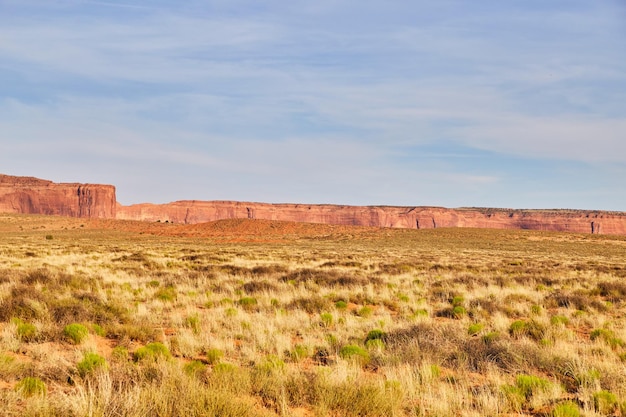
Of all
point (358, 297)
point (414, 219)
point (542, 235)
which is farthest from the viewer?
point (414, 219)

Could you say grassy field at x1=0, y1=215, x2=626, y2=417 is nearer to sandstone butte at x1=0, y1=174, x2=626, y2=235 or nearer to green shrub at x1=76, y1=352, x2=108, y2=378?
green shrub at x1=76, y1=352, x2=108, y2=378

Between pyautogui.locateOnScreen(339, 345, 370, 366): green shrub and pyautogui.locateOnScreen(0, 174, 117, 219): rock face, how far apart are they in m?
183

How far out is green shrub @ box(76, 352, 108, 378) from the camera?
21.7 feet

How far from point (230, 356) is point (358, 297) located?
7.44 metres

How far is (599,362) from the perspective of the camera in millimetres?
7902

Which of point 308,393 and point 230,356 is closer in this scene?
point 308,393

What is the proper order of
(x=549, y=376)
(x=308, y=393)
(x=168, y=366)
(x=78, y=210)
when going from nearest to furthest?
(x=308, y=393)
(x=168, y=366)
(x=549, y=376)
(x=78, y=210)

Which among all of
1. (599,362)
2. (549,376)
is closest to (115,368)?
(549,376)

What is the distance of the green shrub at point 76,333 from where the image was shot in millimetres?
8616

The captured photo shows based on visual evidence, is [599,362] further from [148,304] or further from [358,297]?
[148,304]

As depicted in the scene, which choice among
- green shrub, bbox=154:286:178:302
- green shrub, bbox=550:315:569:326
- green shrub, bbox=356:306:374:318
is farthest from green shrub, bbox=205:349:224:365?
green shrub, bbox=550:315:569:326

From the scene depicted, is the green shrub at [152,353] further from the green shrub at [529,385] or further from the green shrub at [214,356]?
the green shrub at [529,385]

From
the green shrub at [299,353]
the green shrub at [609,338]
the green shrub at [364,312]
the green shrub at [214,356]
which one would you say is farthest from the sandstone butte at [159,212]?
the green shrub at [609,338]

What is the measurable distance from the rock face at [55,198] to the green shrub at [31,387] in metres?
183
